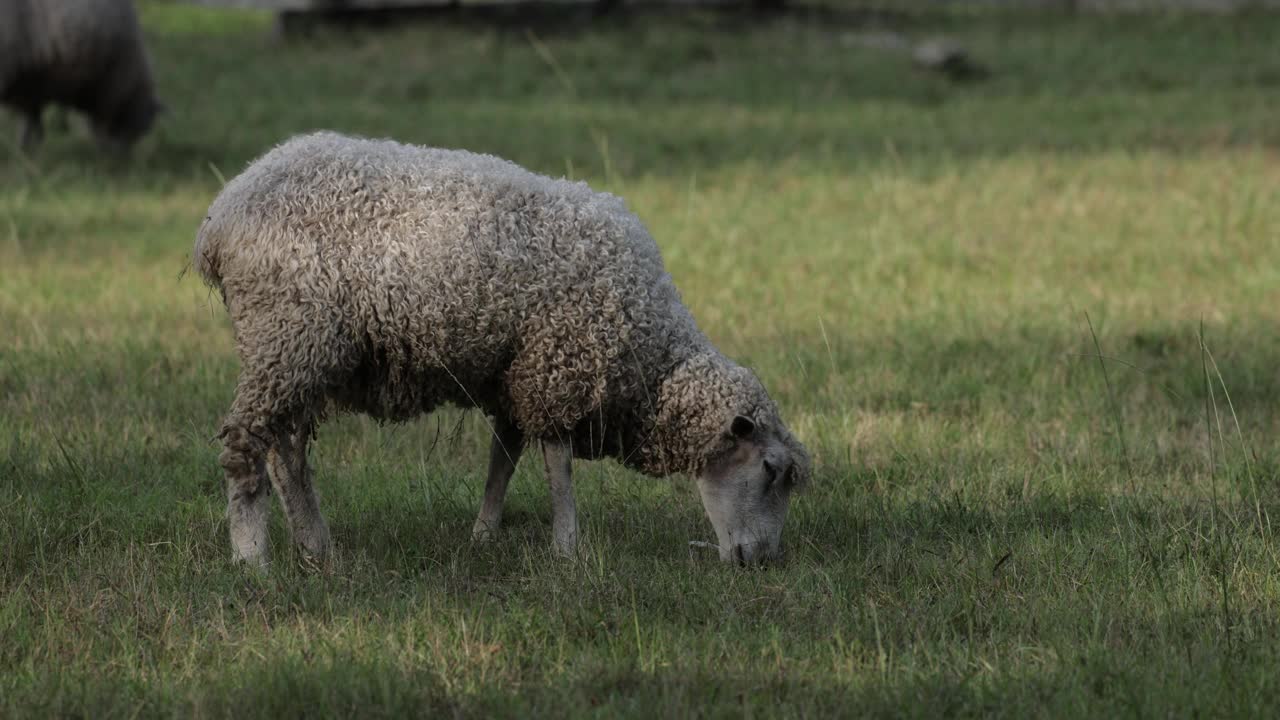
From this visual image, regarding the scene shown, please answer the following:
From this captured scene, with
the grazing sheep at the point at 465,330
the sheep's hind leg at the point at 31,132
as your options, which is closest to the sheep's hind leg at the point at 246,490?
the grazing sheep at the point at 465,330

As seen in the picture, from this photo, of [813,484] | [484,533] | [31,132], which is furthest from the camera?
[31,132]

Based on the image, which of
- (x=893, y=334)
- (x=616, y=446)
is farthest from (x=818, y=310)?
(x=616, y=446)

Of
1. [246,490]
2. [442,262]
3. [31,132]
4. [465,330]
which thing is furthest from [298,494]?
[31,132]

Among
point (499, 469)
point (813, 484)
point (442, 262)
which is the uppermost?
point (442, 262)

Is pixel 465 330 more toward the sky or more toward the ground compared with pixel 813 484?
more toward the sky

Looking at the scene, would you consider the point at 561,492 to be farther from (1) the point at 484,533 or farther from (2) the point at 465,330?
(2) the point at 465,330

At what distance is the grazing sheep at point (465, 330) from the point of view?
4691 millimetres

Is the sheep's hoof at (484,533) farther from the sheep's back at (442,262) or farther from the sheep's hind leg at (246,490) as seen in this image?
the sheep's hind leg at (246,490)

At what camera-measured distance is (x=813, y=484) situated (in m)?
5.74

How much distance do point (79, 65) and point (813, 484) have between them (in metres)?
9.06

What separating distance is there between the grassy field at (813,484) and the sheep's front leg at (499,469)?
108 millimetres

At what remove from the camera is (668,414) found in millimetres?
5055

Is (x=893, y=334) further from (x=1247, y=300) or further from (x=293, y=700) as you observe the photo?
(x=293, y=700)

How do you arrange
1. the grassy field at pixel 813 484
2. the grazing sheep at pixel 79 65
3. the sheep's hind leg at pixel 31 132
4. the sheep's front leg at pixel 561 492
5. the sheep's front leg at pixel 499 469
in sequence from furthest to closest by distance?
the sheep's hind leg at pixel 31 132 → the grazing sheep at pixel 79 65 → the sheep's front leg at pixel 499 469 → the sheep's front leg at pixel 561 492 → the grassy field at pixel 813 484
